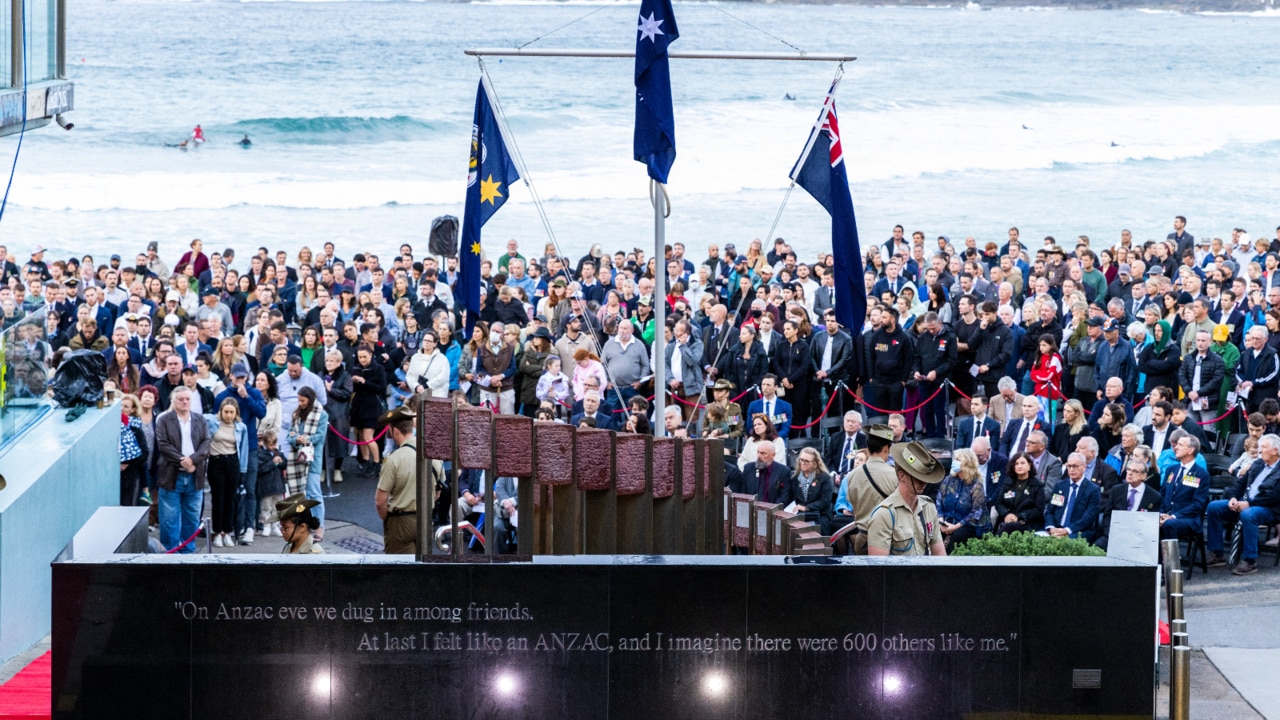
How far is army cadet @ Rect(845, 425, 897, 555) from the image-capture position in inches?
422

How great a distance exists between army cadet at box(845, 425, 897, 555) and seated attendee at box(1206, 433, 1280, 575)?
4505mm

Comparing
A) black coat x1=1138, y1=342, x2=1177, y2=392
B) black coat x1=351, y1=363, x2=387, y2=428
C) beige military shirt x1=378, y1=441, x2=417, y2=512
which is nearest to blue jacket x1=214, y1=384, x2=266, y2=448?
black coat x1=351, y1=363, x2=387, y2=428

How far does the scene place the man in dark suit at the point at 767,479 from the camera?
45.2 ft

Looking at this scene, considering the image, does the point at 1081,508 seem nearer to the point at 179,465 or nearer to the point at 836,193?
the point at 836,193

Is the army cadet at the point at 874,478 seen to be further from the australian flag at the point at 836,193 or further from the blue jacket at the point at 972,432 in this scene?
the blue jacket at the point at 972,432

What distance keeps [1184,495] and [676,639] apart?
7.54 m

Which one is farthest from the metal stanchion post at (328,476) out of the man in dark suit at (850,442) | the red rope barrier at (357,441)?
the man in dark suit at (850,442)

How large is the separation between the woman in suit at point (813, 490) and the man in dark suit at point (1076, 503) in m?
1.84

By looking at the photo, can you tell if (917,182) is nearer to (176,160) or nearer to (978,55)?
(176,160)

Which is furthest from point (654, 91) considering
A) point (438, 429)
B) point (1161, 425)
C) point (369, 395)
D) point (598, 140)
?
point (598, 140)

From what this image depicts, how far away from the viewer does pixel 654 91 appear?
34.1 ft

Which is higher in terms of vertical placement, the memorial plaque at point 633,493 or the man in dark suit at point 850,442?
the memorial plaque at point 633,493

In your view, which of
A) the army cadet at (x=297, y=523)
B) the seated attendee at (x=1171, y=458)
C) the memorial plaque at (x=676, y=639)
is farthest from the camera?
the seated attendee at (x=1171, y=458)

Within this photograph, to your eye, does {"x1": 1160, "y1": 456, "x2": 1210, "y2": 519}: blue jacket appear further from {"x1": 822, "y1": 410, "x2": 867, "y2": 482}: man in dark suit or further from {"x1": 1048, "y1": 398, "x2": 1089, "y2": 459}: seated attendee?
{"x1": 822, "y1": 410, "x2": 867, "y2": 482}: man in dark suit
